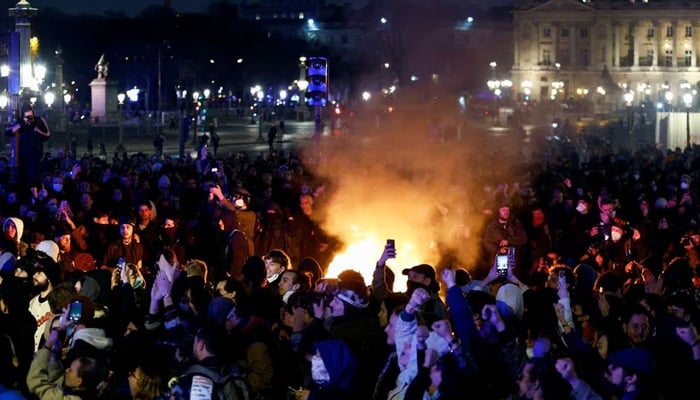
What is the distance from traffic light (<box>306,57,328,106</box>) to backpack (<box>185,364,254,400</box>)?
589 inches

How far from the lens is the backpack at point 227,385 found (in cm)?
646

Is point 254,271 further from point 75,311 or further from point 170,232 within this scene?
point 170,232

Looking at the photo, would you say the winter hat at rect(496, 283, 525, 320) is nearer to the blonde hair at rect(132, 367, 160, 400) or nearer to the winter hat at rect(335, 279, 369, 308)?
the winter hat at rect(335, 279, 369, 308)

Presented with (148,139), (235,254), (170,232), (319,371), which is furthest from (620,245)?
(148,139)

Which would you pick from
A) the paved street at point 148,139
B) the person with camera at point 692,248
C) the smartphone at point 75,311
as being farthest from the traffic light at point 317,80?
the paved street at point 148,139

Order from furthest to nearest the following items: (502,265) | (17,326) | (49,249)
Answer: (49,249) → (502,265) → (17,326)

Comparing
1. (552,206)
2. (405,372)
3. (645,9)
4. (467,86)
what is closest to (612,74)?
(645,9)

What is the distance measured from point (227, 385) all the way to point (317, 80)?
15279 millimetres

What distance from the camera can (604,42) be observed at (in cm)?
14112

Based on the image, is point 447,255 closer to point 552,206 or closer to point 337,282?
point 552,206

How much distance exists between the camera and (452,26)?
1134 inches

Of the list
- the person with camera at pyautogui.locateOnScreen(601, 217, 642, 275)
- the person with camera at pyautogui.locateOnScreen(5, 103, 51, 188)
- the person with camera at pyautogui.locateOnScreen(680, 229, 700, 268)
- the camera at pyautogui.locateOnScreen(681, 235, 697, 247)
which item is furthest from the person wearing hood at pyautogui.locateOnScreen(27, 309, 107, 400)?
the person with camera at pyautogui.locateOnScreen(5, 103, 51, 188)

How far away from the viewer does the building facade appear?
5453 inches

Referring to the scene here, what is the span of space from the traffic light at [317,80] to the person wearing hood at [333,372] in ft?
49.3
